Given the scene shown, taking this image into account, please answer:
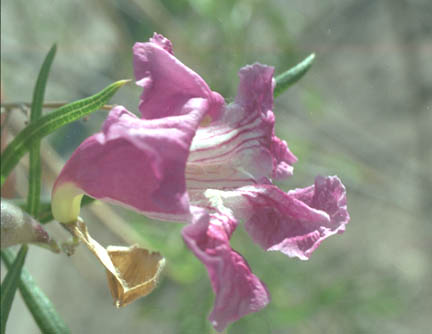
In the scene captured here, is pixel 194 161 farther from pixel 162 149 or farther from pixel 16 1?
pixel 16 1

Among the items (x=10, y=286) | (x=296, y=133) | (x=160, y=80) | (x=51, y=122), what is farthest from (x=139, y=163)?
(x=296, y=133)

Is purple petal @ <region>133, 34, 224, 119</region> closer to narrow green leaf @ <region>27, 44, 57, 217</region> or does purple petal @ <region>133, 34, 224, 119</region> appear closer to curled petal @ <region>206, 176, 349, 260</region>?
curled petal @ <region>206, 176, 349, 260</region>

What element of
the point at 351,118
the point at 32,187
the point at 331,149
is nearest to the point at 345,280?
the point at 331,149

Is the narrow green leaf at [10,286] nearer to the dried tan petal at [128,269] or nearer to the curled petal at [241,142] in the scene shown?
the dried tan petal at [128,269]

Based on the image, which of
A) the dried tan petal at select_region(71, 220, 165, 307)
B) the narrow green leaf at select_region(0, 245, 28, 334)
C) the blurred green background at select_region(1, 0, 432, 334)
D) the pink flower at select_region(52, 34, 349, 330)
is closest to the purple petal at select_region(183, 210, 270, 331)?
the pink flower at select_region(52, 34, 349, 330)

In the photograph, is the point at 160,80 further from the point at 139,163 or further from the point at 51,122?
the point at 51,122


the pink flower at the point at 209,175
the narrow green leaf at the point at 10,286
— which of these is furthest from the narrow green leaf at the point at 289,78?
the narrow green leaf at the point at 10,286
